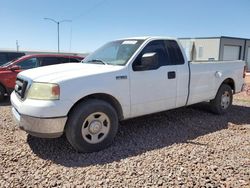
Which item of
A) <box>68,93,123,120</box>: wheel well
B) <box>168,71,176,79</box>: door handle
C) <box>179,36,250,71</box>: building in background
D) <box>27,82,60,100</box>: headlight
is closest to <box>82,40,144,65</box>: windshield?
<box>68,93,123,120</box>: wheel well

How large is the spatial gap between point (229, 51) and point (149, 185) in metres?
33.9

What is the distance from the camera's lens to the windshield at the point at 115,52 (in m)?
4.82

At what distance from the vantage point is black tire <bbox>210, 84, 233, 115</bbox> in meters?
6.58

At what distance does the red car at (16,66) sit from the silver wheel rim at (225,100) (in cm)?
580

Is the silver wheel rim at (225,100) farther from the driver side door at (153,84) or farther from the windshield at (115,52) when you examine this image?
the windshield at (115,52)

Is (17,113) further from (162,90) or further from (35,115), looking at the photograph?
(162,90)

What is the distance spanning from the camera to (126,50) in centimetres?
499

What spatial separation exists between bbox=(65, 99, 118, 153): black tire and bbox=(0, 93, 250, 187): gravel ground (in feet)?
0.46

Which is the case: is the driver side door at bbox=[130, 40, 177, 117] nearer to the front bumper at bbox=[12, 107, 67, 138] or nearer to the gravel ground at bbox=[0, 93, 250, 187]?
the gravel ground at bbox=[0, 93, 250, 187]

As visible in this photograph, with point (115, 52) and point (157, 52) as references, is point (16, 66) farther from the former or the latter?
point (157, 52)

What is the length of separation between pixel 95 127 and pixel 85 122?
207mm

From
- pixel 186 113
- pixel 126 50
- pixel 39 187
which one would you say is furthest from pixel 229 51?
pixel 39 187

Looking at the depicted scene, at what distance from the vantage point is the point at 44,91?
380cm

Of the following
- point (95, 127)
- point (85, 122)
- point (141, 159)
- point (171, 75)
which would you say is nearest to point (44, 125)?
point (85, 122)
